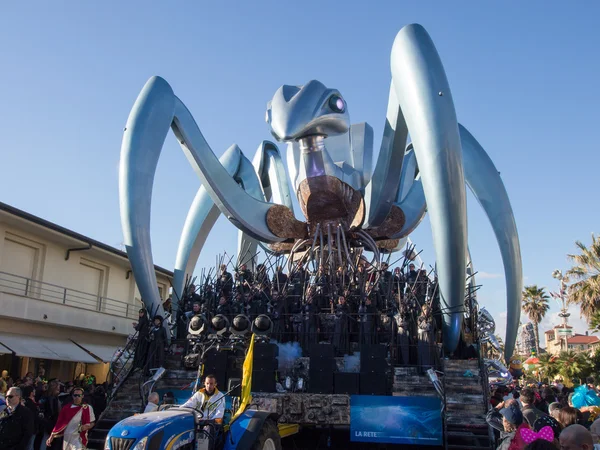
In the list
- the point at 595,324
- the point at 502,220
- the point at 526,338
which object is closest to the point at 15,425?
the point at 502,220

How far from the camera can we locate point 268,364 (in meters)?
9.97

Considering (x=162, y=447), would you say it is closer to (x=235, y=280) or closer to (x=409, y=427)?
(x=409, y=427)

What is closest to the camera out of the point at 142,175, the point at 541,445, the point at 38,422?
the point at 541,445

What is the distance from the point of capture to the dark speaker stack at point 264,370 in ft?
32.4

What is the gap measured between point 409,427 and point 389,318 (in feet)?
11.7

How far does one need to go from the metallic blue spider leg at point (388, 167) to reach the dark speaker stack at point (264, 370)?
22.3 feet

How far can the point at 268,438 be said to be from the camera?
6.39 m

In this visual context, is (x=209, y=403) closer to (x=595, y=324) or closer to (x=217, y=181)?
(x=217, y=181)

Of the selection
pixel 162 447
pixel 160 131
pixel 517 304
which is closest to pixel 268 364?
pixel 162 447

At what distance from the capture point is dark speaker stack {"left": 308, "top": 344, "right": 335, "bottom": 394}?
9867 mm

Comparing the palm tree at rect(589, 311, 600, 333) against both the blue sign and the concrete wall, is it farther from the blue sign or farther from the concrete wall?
the concrete wall

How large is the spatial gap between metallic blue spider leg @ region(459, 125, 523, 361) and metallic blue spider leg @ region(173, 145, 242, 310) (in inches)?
299

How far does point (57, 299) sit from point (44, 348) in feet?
9.50

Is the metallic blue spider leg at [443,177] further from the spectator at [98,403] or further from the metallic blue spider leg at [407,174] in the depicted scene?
the metallic blue spider leg at [407,174]
